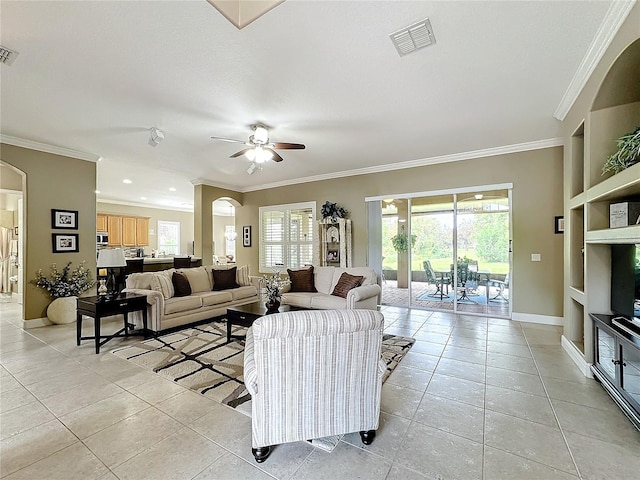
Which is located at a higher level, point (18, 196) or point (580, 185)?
point (18, 196)

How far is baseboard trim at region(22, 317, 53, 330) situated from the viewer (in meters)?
4.36

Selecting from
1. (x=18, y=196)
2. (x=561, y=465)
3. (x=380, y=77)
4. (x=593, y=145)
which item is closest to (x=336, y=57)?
(x=380, y=77)

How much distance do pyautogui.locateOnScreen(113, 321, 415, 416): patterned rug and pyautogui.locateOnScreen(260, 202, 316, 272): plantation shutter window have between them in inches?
125

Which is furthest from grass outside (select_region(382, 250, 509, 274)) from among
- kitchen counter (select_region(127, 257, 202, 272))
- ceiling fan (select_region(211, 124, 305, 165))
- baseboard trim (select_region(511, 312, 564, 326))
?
kitchen counter (select_region(127, 257, 202, 272))

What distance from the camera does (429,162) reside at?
5422 mm

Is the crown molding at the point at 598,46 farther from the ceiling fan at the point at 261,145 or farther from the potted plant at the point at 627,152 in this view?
the ceiling fan at the point at 261,145

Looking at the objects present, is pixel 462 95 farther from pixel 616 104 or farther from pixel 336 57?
pixel 336 57

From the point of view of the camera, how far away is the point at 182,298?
4.29 metres

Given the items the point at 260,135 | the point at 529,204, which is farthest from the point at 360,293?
the point at 529,204

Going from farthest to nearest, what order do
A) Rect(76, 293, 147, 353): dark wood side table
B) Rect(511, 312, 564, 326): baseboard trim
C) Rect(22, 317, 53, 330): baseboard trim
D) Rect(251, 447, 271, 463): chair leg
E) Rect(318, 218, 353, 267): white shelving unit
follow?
Rect(318, 218, 353, 267): white shelving unit, Rect(511, 312, 564, 326): baseboard trim, Rect(22, 317, 53, 330): baseboard trim, Rect(76, 293, 147, 353): dark wood side table, Rect(251, 447, 271, 463): chair leg

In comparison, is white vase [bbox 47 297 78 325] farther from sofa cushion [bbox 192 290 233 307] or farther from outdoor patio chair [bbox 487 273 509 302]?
outdoor patio chair [bbox 487 273 509 302]

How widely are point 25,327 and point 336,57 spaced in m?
5.74

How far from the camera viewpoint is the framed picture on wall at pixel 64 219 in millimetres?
4664

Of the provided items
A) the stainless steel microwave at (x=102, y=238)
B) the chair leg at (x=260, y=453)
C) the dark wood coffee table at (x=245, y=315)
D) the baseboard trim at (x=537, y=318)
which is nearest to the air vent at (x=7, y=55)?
the dark wood coffee table at (x=245, y=315)
